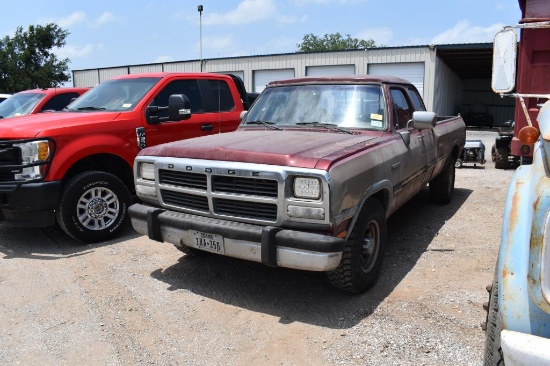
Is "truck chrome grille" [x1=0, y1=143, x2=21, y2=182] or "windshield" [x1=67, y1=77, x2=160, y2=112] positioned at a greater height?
"windshield" [x1=67, y1=77, x2=160, y2=112]


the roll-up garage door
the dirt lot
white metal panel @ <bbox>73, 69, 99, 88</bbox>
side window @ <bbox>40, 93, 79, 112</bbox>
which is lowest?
the dirt lot

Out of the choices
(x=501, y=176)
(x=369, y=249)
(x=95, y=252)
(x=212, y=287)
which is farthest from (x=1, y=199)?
(x=501, y=176)

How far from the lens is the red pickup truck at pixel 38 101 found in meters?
8.83

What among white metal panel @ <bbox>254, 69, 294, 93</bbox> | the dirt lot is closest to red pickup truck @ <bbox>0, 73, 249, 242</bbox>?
the dirt lot

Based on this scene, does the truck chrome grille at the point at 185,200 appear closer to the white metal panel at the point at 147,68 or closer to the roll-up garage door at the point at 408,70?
the roll-up garage door at the point at 408,70

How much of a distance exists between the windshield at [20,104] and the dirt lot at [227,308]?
404 cm

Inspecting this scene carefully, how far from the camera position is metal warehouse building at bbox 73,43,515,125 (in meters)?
22.8

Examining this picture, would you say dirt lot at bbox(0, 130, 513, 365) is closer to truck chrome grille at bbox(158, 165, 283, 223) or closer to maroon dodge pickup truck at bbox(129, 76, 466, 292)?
maroon dodge pickup truck at bbox(129, 76, 466, 292)

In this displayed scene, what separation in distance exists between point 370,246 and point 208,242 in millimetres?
1381

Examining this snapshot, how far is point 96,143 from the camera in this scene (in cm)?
548

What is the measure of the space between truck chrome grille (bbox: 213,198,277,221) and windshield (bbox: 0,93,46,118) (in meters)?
6.37

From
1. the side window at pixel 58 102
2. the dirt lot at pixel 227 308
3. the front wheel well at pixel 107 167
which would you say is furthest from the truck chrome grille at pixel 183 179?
the side window at pixel 58 102

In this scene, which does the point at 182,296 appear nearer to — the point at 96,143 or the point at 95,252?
the point at 95,252

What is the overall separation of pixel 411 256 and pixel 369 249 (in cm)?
112
